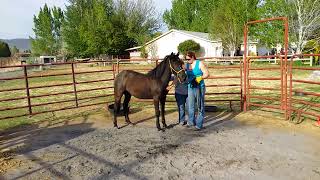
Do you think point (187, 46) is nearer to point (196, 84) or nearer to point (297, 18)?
point (297, 18)

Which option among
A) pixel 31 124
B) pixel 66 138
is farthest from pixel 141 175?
pixel 31 124

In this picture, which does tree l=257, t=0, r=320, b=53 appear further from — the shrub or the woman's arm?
the woman's arm

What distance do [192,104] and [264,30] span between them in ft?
84.5

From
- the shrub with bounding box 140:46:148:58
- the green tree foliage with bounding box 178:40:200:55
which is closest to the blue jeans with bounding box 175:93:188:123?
the green tree foliage with bounding box 178:40:200:55

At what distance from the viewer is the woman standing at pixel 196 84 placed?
6.98 metres

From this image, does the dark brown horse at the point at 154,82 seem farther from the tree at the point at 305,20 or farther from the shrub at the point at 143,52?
the shrub at the point at 143,52

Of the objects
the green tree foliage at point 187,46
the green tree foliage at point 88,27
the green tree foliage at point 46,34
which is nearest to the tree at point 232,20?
the green tree foliage at point 187,46

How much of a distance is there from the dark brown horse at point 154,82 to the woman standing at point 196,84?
29 centimetres

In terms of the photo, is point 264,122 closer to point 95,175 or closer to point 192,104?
point 192,104

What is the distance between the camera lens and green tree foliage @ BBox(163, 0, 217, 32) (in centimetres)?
5494

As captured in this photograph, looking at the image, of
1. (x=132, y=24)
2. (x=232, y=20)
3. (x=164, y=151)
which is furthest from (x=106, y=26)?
(x=164, y=151)

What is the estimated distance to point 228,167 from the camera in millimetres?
4922

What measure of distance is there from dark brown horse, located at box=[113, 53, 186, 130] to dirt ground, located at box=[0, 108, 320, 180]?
75 centimetres

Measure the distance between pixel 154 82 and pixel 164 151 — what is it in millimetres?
1999
